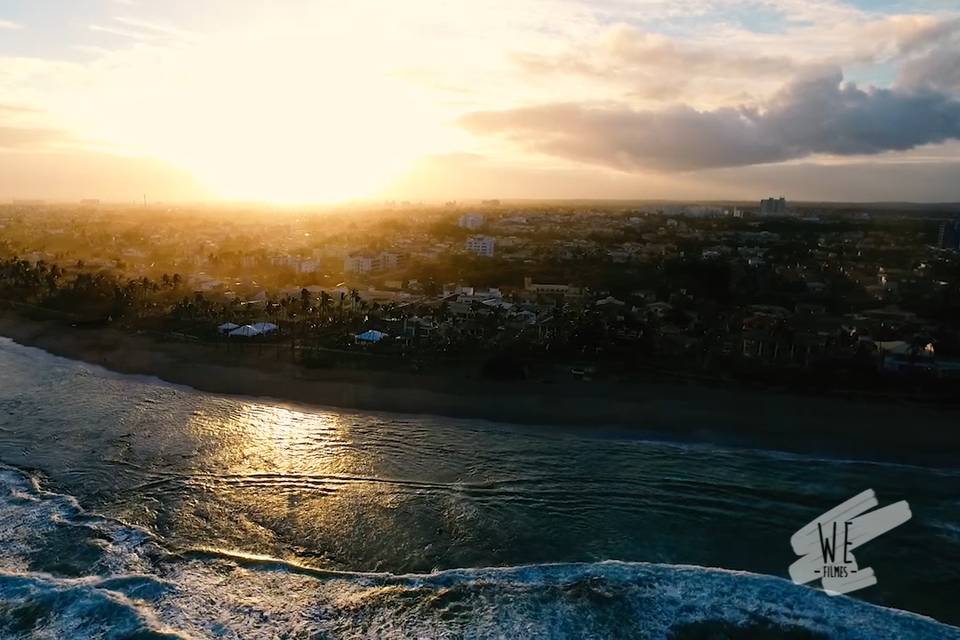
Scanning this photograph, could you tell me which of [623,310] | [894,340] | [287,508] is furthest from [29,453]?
[894,340]

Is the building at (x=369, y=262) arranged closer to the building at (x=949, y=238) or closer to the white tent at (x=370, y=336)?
the white tent at (x=370, y=336)

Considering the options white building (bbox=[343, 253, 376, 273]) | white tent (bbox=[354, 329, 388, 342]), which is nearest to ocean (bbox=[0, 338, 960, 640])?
white tent (bbox=[354, 329, 388, 342])

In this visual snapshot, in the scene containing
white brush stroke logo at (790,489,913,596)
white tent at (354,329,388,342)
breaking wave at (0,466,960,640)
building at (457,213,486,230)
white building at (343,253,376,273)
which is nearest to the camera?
breaking wave at (0,466,960,640)

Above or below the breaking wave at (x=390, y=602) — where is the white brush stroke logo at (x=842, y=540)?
above

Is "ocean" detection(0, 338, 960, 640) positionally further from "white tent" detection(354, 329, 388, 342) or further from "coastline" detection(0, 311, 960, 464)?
"white tent" detection(354, 329, 388, 342)

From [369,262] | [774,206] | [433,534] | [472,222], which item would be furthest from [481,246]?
[774,206]

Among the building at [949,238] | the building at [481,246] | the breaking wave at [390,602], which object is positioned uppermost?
the building at [949,238]

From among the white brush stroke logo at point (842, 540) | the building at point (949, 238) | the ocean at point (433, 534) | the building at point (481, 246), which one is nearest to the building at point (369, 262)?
the building at point (481, 246)

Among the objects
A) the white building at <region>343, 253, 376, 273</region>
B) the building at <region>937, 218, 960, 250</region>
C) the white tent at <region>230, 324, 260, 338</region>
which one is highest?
the building at <region>937, 218, 960, 250</region>

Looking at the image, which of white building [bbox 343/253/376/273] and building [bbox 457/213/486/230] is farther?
building [bbox 457/213/486/230]
